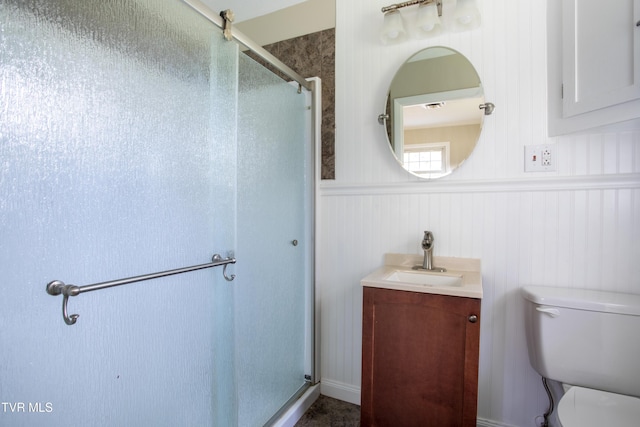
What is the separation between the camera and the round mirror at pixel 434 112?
4.96ft

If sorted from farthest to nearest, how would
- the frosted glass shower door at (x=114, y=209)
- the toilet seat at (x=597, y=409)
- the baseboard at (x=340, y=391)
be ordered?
the baseboard at (x=340, y=391) < the toilet seat at (x=597, y=409) < the frosted glass shower door at (x=114, y=209)

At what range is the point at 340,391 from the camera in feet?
5.98

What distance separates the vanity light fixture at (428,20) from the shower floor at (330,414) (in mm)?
Result: 1939

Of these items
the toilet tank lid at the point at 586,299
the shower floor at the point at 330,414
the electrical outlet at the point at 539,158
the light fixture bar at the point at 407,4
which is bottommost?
the shower floor at the point at 330,414

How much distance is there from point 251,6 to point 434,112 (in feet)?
4.41

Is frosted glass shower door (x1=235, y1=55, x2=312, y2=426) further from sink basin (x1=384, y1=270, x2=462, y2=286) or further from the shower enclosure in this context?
sink basin (x1=384, y1=270, x2=462, y2=286)

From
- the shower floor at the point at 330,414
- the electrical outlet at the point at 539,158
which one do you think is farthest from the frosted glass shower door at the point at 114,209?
the electrical outlet at the point at 539,158

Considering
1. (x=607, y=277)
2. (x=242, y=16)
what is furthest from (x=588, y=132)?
(x=242, y=16)

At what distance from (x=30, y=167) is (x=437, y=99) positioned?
1560mm

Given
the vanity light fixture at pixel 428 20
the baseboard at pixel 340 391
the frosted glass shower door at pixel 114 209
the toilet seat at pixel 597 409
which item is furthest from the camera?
the baseboard at pixel 340 391

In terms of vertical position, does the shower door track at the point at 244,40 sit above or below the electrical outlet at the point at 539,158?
above

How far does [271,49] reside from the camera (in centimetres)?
203

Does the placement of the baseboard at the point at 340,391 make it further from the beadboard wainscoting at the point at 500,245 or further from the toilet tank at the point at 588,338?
the toilet tank at the point at 588,338

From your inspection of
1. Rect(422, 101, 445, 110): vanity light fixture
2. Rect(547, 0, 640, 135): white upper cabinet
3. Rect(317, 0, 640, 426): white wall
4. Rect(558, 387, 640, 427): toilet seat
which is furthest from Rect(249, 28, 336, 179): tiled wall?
Rect(558, 387, 640, 427): toilet seat
